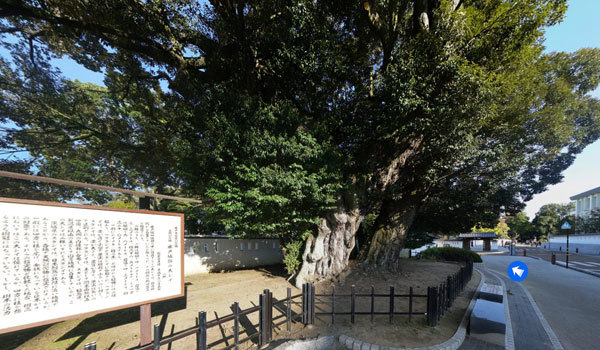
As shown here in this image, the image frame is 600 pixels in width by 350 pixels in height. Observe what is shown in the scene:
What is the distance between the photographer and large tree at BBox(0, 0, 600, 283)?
735cm

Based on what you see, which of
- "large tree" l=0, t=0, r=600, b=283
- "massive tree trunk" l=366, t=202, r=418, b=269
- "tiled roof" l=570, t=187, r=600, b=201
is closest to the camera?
"large tree" l=0, t=0, r=600, b=283

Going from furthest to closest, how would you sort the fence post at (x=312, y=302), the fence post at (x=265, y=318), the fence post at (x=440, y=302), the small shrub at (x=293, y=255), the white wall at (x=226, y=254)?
the white wall at (x=226, y=254) → the small shrub at (x=293, y=255) → the fence post at (x=440, y=302) → the fence post at (x=312, y=302) → the fence post at (x=265, y=318)

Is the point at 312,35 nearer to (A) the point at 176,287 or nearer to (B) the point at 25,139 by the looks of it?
(A) the point at 176,287

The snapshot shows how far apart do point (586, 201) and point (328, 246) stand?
74.9 metres

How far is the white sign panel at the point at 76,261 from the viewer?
287 centimetres

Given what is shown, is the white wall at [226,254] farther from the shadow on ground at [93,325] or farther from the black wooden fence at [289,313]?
the black wooden fence at [289,313]

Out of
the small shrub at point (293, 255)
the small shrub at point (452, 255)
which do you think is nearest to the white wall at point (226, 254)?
the small shrub at point (293, 255)

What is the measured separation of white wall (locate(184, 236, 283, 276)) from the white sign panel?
339 inches

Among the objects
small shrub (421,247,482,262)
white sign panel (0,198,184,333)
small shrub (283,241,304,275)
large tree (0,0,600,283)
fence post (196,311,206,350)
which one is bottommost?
small shrub (421,247,482,262)

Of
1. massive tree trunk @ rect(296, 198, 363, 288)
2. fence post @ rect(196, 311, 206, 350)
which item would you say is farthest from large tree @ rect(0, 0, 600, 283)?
fence post @ rect(196, 311, 206, 350)

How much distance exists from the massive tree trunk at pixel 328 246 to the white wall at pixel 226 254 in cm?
573

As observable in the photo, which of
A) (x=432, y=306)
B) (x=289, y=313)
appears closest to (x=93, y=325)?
(x=289, y=313)

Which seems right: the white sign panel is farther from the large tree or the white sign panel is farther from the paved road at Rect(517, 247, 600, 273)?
the paved road at Rect(517, 247, 600, 273)

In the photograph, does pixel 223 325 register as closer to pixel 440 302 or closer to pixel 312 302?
pixel 312 302
